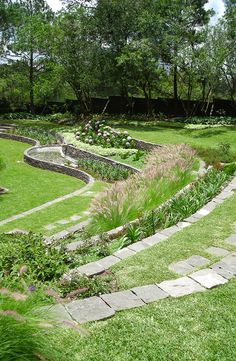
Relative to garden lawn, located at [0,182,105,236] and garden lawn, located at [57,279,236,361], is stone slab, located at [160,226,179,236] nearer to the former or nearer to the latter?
garden lawn, located at [57,279,236,361]

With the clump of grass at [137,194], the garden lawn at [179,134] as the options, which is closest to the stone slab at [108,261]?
the clump of grass at [137,194]

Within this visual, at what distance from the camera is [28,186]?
11961mm

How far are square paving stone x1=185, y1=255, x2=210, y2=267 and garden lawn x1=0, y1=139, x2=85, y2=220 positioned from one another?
18.3ft

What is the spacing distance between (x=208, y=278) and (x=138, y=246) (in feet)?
4.17

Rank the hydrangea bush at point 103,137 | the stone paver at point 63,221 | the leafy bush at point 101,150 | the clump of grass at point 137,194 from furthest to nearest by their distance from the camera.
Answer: the hydrangea bush at point 103,137, the leafy bush at point 101,150, the stone paver at point 63,221, the clump of grass at point 137,194

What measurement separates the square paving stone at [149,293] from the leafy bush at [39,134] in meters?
17.0

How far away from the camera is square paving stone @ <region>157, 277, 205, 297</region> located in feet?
12.2

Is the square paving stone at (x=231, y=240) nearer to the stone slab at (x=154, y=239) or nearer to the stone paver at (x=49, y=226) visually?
the stone slab at (x=154, y=239)

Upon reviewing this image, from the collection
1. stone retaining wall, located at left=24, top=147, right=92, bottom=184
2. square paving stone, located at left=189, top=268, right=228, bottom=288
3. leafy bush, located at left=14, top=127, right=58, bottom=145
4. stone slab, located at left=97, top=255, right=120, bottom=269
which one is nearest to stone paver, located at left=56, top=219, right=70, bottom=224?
stone slab, located at left=97, top=255, right=120, bottom=269

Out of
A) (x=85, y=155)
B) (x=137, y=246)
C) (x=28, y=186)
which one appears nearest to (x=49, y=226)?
(x=137, y=246)

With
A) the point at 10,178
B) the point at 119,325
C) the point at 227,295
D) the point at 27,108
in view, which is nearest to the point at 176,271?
the point at 227,295

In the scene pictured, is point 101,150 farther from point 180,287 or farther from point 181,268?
point 180,287

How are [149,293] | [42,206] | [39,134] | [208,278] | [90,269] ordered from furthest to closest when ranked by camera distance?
[39,134]
[42,206]
[90,269]
[208,278]
[149,293]

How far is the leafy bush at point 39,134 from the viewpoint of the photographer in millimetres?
Result: 20500
